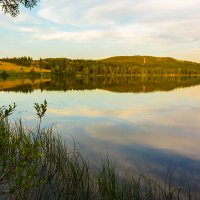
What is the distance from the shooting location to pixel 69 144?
19.3 metres

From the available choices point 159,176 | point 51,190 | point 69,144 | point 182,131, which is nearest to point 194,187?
point 159,176

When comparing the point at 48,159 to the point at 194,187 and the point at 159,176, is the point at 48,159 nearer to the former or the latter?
the point at 159,176

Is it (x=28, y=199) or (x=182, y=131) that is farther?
(x=182, y=131)

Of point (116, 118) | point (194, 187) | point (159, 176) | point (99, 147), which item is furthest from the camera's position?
point (116, 118)

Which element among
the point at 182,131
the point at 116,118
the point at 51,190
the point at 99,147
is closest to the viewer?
the point at 51,190

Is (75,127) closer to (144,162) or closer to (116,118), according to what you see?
(116,118)

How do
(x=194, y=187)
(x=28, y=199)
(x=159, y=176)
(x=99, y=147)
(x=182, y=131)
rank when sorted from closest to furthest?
(x=28, y=199) → (x=194, y=187) → (x=159, y=176) → (x=99, y=147) → (x=182, y=131)

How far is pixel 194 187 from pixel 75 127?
48.2 feet

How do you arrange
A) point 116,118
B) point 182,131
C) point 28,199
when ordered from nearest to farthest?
point 28,199 < point 182,131 < point 116,118

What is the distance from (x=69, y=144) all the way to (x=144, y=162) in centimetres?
545

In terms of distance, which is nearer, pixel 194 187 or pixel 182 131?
pixel 194 187

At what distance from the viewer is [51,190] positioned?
10922mm

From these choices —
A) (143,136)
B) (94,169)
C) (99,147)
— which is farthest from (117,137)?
(94,169)

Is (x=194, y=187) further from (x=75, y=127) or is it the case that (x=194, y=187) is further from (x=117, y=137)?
(x=75, y=127)
